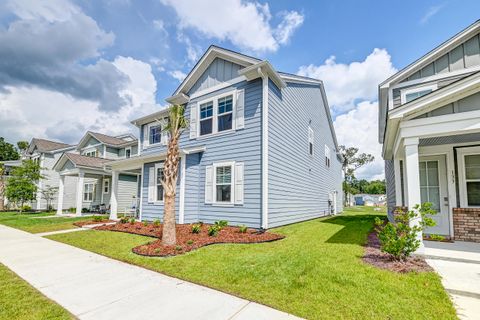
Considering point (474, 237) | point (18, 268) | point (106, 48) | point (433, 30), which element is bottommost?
point (18, 268)

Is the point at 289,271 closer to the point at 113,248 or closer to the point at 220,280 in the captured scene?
the point at 220,280

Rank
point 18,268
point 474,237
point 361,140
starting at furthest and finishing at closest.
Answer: point 361,140
point 474,237
point 18,268

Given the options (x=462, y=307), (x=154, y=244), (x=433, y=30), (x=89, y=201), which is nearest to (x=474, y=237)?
(x=462, y=307)

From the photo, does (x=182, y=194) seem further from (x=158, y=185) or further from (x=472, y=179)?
(x=472, y=179)

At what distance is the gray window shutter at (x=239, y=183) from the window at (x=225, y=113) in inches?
73.0

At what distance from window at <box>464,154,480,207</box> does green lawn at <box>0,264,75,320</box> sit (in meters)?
9.63

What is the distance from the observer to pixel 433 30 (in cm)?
923

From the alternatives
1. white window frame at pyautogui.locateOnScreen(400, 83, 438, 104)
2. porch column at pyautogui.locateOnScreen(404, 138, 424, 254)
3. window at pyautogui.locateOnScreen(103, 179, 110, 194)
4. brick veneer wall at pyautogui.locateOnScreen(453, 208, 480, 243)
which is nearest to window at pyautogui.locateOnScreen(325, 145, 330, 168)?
white window frame at pyautogui.locateOnScreen(400, 83, 438, 104)

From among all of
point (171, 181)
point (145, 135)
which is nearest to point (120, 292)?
point (171, 181)

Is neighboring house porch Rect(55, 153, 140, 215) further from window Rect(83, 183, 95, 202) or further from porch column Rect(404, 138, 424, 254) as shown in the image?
porch column Rect(404, 138, 424, 254)

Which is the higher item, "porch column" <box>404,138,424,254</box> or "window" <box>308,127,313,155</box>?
"window" <box>308,127,313,155</box>

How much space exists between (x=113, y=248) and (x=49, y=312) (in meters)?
3.81

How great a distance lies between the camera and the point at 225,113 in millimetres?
10406

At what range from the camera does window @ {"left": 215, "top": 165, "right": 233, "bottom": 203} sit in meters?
Answer: 9.77
